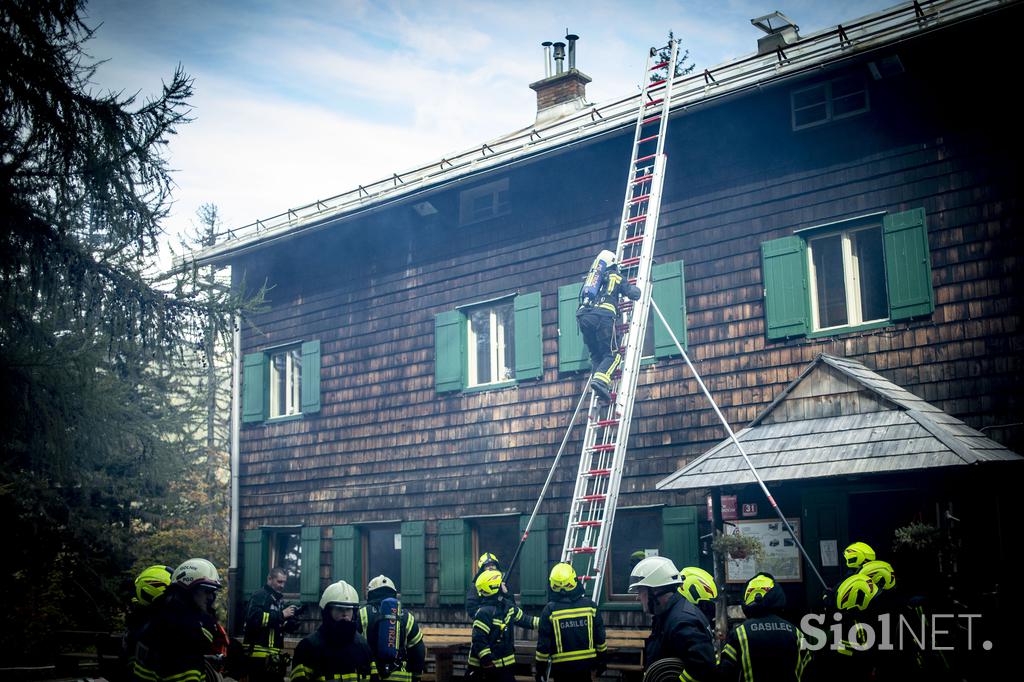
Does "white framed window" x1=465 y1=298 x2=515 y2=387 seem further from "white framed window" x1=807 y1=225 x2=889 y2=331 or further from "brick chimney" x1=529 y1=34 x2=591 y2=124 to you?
"white framed window" x1=807 y1=225 x2=889 y2=331

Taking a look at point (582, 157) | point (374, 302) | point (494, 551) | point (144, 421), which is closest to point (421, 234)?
point (374, 302)

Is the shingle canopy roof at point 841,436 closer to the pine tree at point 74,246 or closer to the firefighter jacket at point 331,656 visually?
the firefighter jacket at point 331,656

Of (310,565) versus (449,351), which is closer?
(449,351)

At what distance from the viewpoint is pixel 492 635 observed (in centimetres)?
866

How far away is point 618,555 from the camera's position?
13008mm

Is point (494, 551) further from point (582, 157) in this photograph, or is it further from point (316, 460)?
point (582, 157)

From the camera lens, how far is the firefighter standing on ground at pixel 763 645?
6.31 meters

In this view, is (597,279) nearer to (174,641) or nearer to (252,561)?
(174,641)

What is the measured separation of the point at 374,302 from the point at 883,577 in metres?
10.6

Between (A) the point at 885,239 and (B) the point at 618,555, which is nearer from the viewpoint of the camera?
(A) the point at 885,239

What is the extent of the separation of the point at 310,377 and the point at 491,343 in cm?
384

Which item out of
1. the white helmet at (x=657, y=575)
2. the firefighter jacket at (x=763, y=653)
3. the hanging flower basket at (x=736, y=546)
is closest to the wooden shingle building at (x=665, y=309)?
the hanging flower basket at (x=736, y=546)

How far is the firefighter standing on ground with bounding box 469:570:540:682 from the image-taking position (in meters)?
8.62

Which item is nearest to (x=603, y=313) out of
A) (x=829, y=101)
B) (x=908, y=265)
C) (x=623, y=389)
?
(x=623, y=389)
